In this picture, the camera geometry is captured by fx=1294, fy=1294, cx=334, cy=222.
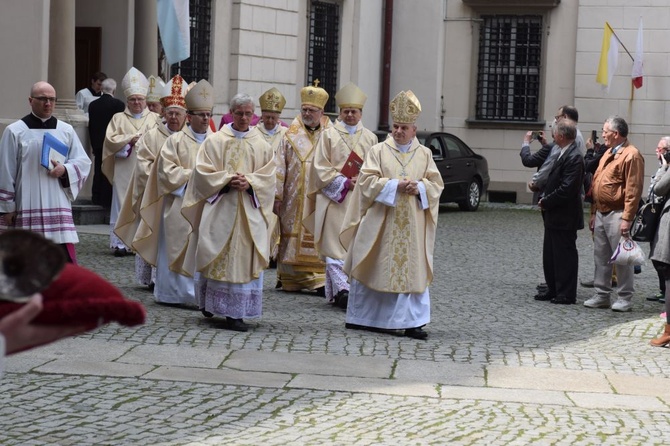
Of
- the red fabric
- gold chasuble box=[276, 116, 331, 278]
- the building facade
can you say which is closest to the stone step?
the building facade

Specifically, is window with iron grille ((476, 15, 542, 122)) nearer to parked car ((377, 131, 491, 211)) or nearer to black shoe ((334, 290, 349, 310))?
parked car ((377, 131, 491, 211))

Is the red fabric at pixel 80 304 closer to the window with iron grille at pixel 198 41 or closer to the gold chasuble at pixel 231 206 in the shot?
the gold chasuble at pixel 231 206

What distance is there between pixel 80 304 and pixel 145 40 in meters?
16.8

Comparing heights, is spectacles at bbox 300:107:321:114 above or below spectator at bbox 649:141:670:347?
above

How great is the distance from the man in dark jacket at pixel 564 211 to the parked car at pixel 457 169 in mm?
9632

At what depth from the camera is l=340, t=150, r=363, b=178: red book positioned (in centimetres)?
1047

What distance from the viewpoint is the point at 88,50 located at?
19422 mm

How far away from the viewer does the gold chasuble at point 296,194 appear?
11.4 meters

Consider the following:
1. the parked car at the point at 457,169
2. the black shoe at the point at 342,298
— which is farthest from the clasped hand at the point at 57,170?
the parked car at the point at 457,169

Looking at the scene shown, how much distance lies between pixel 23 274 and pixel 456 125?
23935mm

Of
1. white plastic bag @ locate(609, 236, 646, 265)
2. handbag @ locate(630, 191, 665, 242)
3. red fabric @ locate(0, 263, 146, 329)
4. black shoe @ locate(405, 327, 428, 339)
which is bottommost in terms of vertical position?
black shoe @ locate(405, 327, 428, 339)

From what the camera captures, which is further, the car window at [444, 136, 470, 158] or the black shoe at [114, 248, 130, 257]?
the car window at [444, 136, 470, 158]

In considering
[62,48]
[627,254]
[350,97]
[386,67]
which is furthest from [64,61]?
[386,67]

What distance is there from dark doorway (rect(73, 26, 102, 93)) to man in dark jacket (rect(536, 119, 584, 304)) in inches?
381
